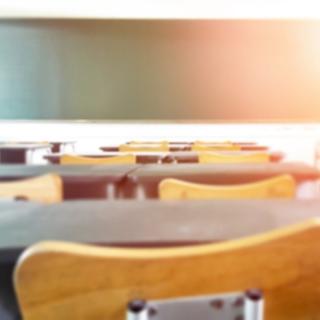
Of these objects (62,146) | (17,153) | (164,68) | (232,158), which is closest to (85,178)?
(232,158)

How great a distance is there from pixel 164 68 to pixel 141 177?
4.38 metres

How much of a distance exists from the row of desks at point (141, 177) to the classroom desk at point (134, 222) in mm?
641

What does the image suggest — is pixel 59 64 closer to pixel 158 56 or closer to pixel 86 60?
pixel 86 60

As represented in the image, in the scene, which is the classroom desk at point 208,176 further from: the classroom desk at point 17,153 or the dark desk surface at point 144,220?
the classroom desk at point 17,153

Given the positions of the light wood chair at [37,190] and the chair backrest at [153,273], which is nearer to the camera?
the chair backrest at [153,273]

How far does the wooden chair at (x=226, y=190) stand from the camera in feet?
4.79

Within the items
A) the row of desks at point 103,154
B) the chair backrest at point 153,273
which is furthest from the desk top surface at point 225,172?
the chair backrest at point 153,273

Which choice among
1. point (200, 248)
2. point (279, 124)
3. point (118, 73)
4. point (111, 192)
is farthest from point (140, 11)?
point (200, 248)

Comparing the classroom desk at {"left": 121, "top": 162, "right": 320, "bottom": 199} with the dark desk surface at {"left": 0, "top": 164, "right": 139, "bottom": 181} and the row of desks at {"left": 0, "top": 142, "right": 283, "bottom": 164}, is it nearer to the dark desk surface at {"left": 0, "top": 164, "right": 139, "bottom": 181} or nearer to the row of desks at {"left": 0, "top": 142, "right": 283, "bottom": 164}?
the dark desk surface at {"left": 0, "top": 164, "right": 139, "bottom": 181}

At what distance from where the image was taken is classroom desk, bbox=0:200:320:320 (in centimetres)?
88

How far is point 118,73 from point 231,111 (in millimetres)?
1664

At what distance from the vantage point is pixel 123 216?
3.52 feet

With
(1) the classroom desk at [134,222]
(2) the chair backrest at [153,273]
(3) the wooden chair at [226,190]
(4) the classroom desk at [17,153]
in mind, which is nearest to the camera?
(2) the chair backrest at [153,273]

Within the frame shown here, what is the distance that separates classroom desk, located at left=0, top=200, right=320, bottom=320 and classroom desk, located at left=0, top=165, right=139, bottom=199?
25.0 inches
